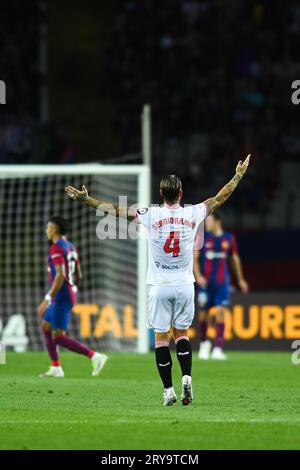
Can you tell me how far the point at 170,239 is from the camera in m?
10.9

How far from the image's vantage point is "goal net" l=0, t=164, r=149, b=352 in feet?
64.7

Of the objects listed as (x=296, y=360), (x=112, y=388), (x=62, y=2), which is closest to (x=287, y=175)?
(x=62, y=2)

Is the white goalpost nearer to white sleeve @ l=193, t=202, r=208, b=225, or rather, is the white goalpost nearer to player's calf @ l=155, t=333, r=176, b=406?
white sleeve @ l=193, t=202, r=208, b=225

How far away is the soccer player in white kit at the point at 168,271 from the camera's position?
10.8m

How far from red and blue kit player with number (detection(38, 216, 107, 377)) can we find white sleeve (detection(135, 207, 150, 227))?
3788 millimetres

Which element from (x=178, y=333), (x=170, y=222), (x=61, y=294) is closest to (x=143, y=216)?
(x=170, y=222)

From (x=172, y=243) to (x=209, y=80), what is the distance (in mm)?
16794

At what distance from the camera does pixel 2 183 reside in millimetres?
23062

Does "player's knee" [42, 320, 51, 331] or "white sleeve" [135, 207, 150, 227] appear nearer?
"white sleeve" [135, 207, 150, 227]

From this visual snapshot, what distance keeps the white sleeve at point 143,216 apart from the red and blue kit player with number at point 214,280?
7363 mm

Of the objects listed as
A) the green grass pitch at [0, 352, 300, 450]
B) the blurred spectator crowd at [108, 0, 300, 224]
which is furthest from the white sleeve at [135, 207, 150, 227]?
the blurred spectator crowd at [108, 0, 300, 224]

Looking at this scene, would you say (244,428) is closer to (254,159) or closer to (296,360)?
(296,360)

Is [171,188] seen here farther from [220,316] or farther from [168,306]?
[220,316]

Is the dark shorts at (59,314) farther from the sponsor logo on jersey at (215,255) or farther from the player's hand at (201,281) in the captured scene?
the sponsor logo on jersey at (215,255)
